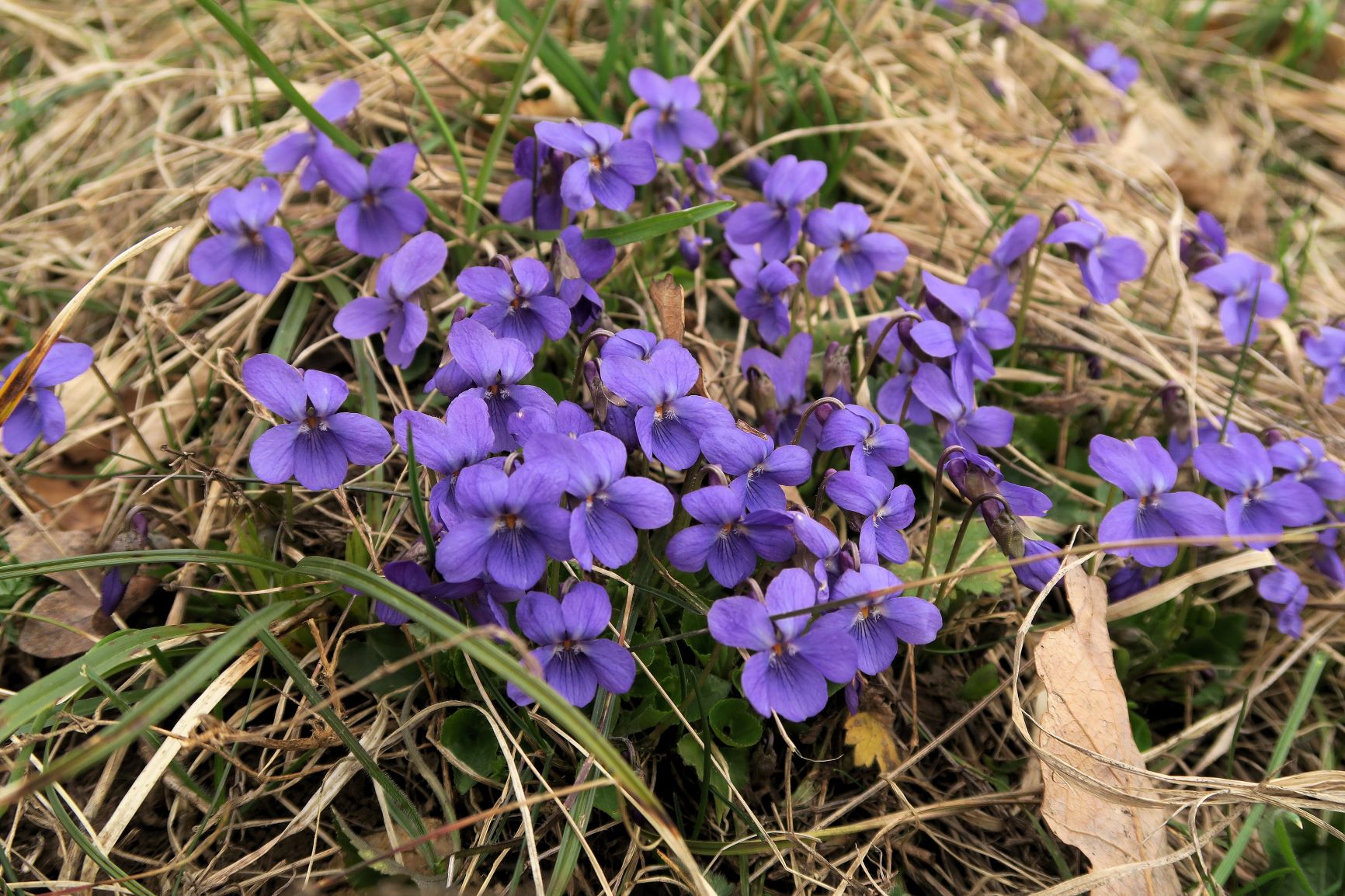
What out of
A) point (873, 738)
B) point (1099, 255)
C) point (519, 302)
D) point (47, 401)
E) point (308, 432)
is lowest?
point (873, 738)

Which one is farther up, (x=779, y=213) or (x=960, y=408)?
(x=779, y=213)

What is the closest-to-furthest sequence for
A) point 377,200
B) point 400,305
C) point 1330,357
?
point 400,305, point 377,200, point 1330,357

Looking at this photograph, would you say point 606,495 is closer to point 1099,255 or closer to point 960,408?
point 960,408

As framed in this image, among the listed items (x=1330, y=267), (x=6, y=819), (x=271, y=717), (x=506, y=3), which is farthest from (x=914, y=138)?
(x=6, y=819)

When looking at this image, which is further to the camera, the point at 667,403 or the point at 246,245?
the point at 246,245

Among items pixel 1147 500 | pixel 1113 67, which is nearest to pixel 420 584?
pixel 1147 500

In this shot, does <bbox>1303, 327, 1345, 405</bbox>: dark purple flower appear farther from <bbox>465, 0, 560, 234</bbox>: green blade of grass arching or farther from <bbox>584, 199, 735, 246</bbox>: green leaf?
<bbox>465, 0, 560, 234</bbox>: green blade of grass arching

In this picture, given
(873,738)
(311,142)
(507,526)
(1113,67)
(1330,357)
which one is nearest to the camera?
(507,526)
